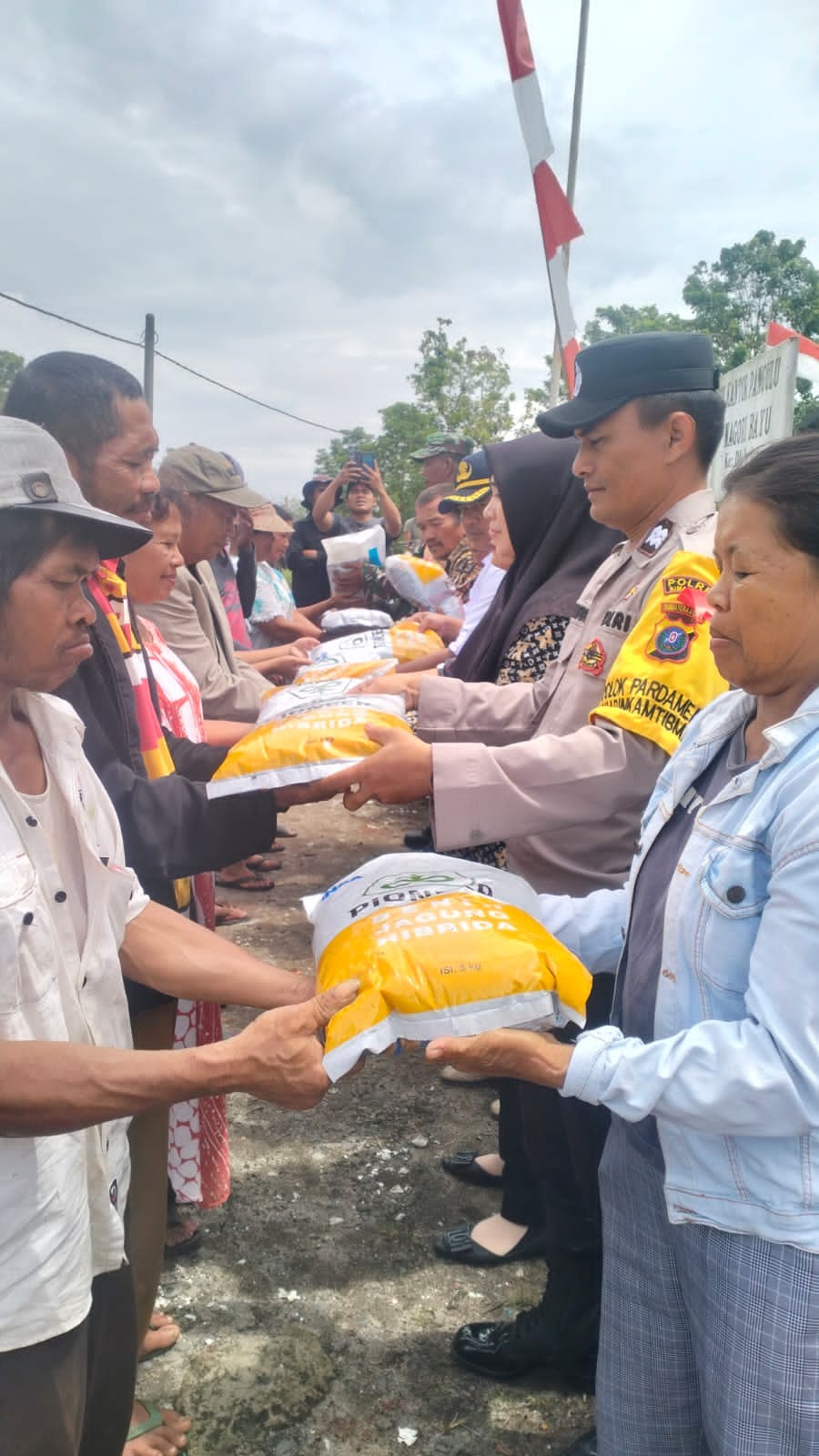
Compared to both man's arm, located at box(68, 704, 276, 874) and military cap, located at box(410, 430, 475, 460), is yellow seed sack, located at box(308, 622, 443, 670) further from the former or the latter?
military cap, located at box(410, 430, 475, 460)

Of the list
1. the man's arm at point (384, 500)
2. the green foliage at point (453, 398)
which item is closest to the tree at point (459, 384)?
the green foliage at point (453, 398)

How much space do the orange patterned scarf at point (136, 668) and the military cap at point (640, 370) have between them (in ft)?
3.69

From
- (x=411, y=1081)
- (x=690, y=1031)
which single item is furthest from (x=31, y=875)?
(x=411, y=1081)

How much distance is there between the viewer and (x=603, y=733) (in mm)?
1935

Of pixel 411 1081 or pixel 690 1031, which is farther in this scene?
pixel 411 1081

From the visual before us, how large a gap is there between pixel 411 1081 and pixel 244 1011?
3.10 feet

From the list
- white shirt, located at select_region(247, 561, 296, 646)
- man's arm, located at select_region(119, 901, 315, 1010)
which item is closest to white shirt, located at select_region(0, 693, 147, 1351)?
man's arm, located at select_region(119, 901, 315, 1010)

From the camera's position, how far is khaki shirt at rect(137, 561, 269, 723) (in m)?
3.76

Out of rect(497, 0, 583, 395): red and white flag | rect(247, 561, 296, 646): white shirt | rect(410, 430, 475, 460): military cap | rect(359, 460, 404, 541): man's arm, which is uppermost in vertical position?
rect(497, 0, 583, 395): red and white flag

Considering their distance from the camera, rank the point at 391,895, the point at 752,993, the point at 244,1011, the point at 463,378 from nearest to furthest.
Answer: the point at 752,993 → the point at 391,895 → the point at 244,1011 → the point at 463,378

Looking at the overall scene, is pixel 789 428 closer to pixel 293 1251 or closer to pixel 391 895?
pixel 391 895

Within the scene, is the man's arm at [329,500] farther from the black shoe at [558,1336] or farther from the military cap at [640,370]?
the black shoe at [558,1336]

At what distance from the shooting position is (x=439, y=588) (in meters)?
5.32

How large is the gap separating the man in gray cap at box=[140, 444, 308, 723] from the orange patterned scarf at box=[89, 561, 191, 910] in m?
1.49
